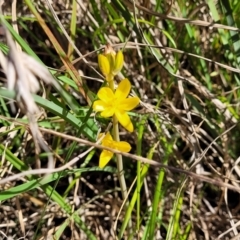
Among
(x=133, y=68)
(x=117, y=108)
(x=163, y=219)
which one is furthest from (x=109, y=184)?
(x=117, y=108)

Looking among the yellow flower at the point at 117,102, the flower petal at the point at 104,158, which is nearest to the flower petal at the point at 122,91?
the yellow flower at the point at 117,102

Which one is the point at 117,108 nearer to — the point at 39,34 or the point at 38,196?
the point at 38,196

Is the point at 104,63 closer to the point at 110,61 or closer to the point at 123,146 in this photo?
the point at 110,61

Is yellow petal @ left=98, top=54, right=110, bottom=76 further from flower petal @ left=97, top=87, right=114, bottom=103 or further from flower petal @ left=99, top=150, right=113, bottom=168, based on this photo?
flower petal @ left=99, top=150, right=113, bottom=168

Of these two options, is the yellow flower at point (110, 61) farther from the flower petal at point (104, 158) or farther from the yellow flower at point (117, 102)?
the flower petal at point (104, 158)

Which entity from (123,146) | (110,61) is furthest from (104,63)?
(123,146)

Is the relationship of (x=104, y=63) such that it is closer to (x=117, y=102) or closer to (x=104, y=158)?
(x=117, y=102)

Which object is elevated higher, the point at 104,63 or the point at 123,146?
the point at 104,63

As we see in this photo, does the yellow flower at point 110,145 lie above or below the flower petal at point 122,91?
below
